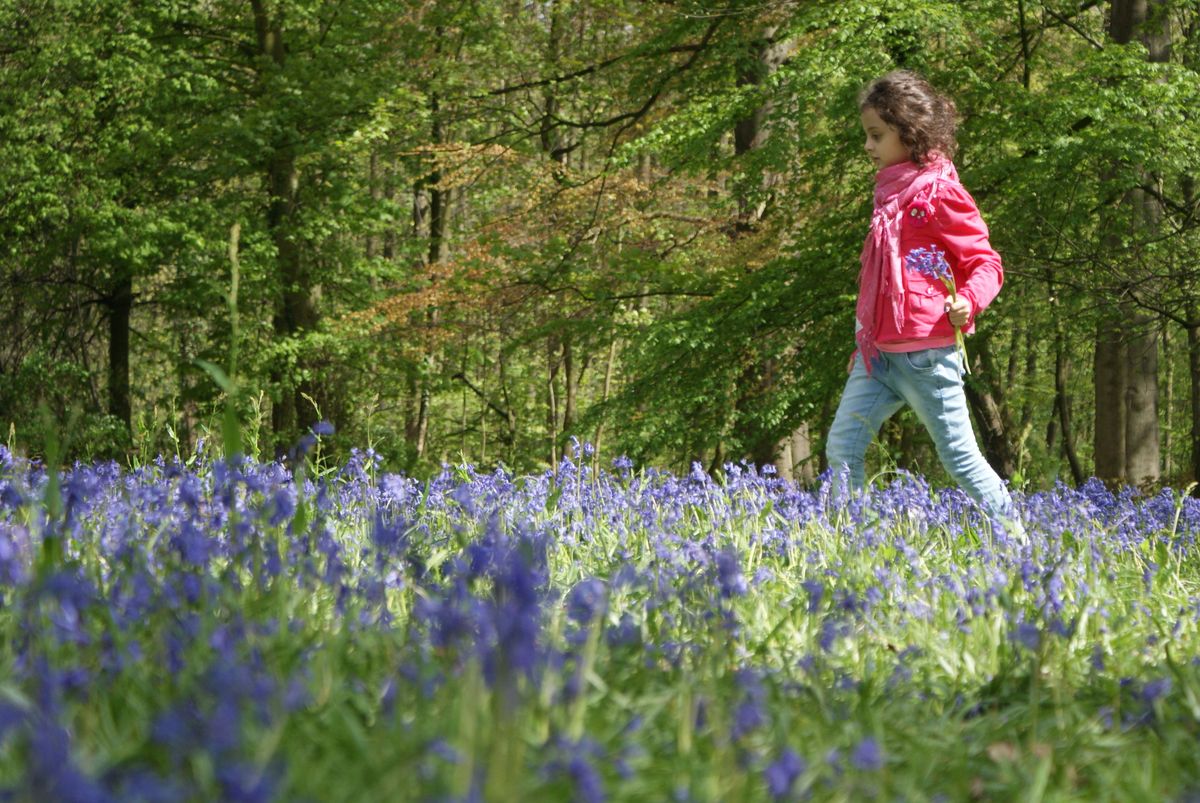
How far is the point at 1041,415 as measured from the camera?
27.2m

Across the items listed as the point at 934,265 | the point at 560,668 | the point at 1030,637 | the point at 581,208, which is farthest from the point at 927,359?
the point at 581,208

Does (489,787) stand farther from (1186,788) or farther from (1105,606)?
(1105,606)

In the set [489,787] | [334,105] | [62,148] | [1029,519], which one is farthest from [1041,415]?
[489,787]

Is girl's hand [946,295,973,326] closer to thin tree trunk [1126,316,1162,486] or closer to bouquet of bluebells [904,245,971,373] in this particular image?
bouquet of bluebells [904,245,971,373]

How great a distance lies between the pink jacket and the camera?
4991 millimetres

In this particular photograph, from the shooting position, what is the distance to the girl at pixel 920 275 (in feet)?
16.4

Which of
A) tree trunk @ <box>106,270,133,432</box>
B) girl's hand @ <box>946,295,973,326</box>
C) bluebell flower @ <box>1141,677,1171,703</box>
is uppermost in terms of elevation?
girl's hand @ <box>946,295,973,326</box>

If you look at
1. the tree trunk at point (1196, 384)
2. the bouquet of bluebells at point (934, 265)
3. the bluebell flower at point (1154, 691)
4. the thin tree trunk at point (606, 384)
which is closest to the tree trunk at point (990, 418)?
the tree trunk at point (1196, 384)

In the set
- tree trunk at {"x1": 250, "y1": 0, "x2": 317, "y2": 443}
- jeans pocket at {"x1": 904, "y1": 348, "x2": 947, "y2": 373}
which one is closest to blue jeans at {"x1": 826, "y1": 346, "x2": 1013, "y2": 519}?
jeans pocket at {"x1": 904, "y1": 348, "x2": 947, "y2": 373}

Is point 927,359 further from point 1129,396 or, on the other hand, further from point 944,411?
point 1129,396

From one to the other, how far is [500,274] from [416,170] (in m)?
4.12

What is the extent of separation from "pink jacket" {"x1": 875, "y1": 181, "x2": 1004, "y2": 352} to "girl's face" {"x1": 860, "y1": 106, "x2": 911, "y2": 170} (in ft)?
0.89

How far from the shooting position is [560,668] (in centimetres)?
246

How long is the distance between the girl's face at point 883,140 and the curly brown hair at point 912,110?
0.02 meters
